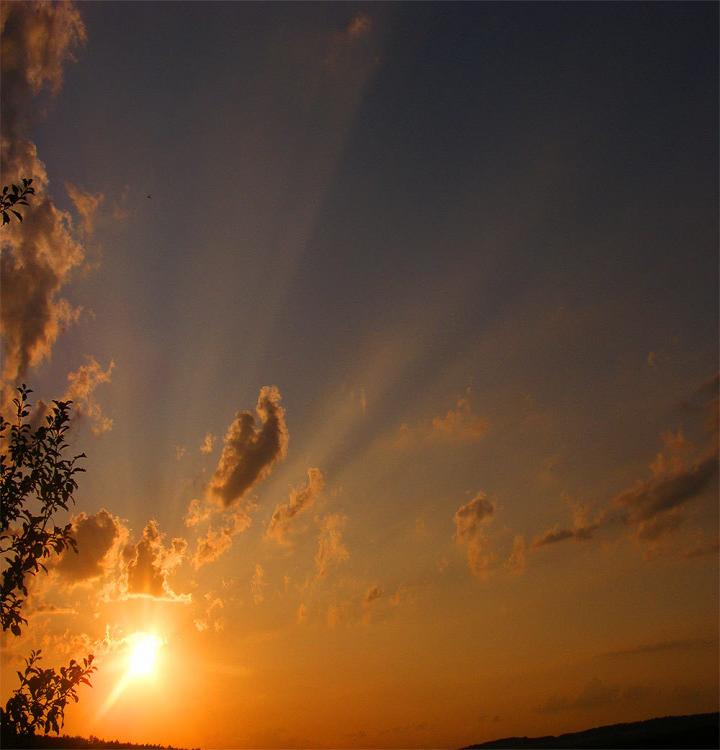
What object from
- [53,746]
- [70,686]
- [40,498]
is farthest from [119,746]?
[40,498]

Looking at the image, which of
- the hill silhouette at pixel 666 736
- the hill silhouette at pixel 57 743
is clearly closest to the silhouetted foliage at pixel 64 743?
the hill silhouette at pixel 57 743

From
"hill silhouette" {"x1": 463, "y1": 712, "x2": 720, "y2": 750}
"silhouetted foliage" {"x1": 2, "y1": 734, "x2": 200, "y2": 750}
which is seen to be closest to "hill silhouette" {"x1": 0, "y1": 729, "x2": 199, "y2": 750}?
"silhouetted foliage" {"x1": 2, "y1": 734, "x2": 200, "y2": 750}

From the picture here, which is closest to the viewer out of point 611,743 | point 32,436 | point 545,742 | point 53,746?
point 32,436

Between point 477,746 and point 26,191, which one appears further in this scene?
point 477,746

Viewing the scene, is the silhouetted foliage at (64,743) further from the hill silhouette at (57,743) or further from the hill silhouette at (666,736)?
the hill silhouette at (666,736)

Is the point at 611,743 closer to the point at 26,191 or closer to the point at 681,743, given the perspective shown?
the point at 681,743

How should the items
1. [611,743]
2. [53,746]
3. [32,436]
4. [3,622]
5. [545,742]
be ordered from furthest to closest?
1. [545,742]
2. [611,743]
3. [53,746]
4. [32,436]
5. [3,622]

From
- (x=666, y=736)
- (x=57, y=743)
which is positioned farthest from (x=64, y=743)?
(x=666, y=736)

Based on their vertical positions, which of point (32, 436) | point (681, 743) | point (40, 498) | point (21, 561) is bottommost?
point (681, 743)

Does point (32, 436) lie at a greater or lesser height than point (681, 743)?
greater

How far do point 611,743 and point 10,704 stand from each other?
22164 mm

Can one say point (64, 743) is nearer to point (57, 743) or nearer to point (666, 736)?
point (57, 743)

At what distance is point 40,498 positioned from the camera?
18.3 meters

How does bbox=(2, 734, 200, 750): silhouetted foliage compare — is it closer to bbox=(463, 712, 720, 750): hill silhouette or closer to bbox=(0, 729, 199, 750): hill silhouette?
bbox=(0, 729, 199, 750): hill silhouette
